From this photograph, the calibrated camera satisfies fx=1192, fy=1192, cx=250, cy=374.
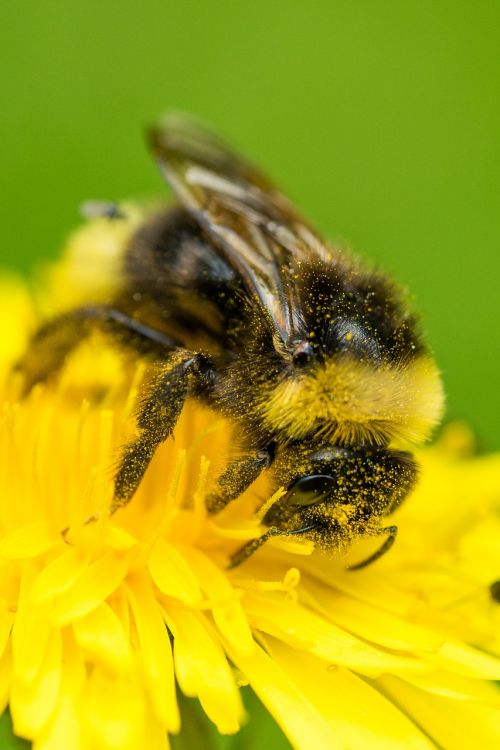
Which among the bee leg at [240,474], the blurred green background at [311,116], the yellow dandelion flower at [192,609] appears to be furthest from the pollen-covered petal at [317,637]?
the blurred green background at [311,116]

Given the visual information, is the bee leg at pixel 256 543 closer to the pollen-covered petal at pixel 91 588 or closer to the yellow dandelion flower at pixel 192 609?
the yellow dandelion flower at pixel 192 609

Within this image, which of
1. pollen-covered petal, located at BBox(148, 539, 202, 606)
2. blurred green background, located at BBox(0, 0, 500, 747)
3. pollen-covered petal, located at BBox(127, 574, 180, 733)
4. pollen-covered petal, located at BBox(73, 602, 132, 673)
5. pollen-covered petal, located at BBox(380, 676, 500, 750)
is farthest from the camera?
blurred green background, located at BBox(0, 0, 500, 747)

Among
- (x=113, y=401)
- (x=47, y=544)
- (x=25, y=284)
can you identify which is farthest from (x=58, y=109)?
(x=47, y=544)

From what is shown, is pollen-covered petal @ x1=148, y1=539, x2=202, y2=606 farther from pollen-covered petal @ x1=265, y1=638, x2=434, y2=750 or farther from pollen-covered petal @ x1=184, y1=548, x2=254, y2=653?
pollen-covered petal @ x1=265, y1=638, x2=434, y2=750

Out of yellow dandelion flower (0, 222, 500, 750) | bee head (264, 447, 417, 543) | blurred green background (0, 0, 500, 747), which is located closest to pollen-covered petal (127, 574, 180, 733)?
yellow dandelion flower (0, 222, 500, 750)

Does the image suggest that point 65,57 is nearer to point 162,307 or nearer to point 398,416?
point 162,307

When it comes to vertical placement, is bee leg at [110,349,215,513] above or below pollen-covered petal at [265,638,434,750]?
above

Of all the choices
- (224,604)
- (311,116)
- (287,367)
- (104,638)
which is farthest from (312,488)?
(311,116)
